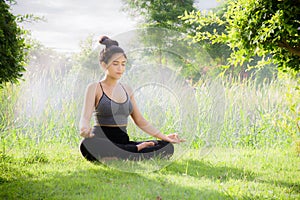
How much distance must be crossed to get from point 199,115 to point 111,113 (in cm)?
181

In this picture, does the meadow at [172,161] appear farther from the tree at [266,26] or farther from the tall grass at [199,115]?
the tree at [266,26]

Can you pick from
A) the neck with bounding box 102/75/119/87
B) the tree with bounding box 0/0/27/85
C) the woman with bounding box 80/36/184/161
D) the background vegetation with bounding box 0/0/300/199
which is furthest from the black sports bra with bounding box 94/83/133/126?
the tree with bounding box 0/0/27/85

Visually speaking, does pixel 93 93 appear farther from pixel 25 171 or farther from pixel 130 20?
pixel 130 20

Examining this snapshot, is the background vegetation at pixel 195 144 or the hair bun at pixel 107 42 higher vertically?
the hair bun at pixel 107 42

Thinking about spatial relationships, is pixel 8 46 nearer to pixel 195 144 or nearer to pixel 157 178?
pixel 157 178

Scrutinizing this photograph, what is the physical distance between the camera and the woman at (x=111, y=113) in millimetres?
3246

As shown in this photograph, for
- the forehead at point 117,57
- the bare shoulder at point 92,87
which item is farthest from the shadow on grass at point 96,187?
the forehead at point 117,57

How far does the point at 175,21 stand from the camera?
1420 cm

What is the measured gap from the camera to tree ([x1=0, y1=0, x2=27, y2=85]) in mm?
2766

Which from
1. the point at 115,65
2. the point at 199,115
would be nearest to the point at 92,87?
the point at 115,65

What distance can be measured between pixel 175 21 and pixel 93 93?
11.5 m

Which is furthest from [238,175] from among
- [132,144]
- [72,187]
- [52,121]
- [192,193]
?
[52,121]

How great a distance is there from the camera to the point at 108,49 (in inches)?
128

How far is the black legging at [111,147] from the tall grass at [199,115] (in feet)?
3.65
